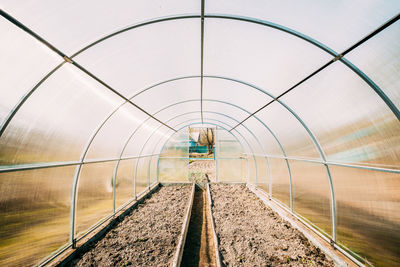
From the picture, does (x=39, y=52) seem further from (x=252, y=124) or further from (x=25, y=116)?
(x=252, y=124)

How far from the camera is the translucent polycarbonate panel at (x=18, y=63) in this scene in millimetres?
1862

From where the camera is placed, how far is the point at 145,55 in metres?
3.18

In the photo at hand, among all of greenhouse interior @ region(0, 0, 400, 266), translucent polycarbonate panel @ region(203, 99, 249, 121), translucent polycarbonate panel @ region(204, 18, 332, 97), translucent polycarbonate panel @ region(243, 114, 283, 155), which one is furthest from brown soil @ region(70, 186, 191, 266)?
translucent polycarbonate panel @ region(204, 18, 332, 97)

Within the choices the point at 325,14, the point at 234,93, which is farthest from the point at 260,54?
the point at 234,93

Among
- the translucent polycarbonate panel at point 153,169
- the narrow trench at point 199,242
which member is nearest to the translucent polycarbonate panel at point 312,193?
the narrow trench at point 199,242

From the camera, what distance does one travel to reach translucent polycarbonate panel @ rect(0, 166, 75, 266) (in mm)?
2414

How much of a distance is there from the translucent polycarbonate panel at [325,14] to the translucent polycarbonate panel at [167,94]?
2337mm

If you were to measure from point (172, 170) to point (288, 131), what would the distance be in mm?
6991

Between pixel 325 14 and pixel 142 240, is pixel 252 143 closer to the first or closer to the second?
pixel 142 240

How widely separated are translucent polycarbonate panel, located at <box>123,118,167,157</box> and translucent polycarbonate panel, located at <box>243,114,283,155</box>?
13.3 ft

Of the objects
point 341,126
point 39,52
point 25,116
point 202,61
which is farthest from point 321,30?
point 25,116

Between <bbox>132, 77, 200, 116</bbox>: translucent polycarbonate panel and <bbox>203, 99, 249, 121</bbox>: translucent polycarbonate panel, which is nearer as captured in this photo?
<bbox>132, 77, 200, 116</bbox>: translucent polycarbonate panel

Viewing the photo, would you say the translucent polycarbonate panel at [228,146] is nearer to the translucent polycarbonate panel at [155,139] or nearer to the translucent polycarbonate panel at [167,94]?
the translucent polycarbonate panel at [155,139]

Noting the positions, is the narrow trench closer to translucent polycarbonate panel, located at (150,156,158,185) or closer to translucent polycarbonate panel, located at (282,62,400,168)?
translucent polycarbonate panel, located at (282,62,400,168)
